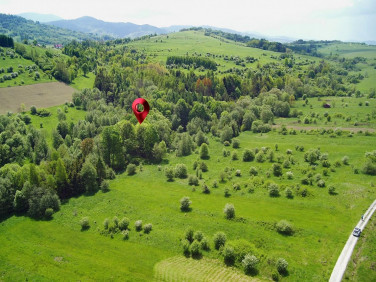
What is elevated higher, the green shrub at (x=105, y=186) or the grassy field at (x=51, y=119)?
the grassy field at (x=51, y=119)

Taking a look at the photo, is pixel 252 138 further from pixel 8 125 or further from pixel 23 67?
pixel 23 67

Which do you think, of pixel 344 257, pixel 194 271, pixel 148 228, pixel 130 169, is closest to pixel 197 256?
pixel 194 271

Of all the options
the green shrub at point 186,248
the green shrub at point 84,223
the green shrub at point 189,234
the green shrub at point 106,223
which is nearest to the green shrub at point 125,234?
the green shrub at point 106,223

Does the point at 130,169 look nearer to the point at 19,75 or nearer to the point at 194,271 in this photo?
the point at 194,271

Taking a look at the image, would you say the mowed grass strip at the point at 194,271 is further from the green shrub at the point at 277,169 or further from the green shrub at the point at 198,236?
the green shrub at the point at 277,169

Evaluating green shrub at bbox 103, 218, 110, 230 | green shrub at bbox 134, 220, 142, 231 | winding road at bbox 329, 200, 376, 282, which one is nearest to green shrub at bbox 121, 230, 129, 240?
green shrub at bbox 134, 220, 142, 231

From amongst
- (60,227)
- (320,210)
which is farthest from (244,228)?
(60,227)
